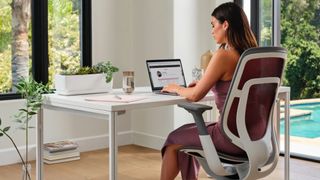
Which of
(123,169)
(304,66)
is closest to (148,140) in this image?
(123,169)

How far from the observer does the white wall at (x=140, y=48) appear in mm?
4660

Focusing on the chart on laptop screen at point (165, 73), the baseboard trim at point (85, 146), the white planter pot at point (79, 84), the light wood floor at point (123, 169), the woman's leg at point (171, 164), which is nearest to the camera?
the woman's leg at point (171, 164)

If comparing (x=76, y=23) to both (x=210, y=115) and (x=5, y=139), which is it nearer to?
(x=5, y=139)

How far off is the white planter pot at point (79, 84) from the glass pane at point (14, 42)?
1487mm

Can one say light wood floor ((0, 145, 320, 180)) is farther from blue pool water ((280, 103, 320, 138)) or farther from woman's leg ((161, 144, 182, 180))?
woman's leg ((161, 144, 182, 180))

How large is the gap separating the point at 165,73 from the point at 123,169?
1.19m

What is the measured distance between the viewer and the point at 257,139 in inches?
98.7

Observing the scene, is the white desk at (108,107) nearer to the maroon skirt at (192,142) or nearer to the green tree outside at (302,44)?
the maroon skirt at (192,142)

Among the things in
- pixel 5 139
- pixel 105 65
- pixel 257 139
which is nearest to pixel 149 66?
pixel 105 65

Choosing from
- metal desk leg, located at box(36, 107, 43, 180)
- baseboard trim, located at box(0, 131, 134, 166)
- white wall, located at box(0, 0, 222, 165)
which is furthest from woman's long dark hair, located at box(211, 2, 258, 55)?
baseboard trim, located at box(0, 131, 134, 166)

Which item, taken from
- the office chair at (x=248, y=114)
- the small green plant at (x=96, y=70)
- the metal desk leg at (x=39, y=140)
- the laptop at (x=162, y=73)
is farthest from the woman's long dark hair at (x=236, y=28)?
the metal desk leg at (x=39, y=140)

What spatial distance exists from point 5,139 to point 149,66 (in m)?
1.75

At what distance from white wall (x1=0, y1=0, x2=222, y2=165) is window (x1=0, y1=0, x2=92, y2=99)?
0.41ft

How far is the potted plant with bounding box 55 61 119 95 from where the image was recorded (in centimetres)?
301
